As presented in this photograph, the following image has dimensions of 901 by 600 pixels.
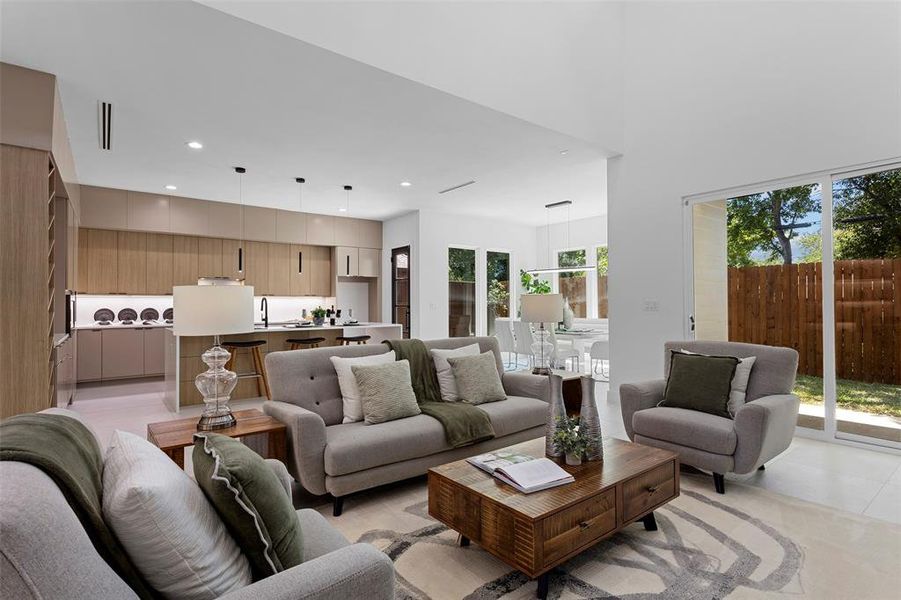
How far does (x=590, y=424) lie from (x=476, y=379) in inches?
48.8

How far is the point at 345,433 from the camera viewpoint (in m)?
2.75

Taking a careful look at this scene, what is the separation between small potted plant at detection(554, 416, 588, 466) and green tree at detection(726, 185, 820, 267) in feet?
10.7

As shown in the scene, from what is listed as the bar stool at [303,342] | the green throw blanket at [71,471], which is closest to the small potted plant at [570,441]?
the green throw blanket at [71,471]

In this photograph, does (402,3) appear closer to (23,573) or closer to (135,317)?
(23,573)

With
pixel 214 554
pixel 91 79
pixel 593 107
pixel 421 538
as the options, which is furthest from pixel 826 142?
pixel 91 79

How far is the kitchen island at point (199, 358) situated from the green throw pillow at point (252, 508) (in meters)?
3.81

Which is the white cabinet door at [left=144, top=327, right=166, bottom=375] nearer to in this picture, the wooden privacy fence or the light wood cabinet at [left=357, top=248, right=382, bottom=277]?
the light wood cabinet at [left=357, top=248, right=382, bottom=277]

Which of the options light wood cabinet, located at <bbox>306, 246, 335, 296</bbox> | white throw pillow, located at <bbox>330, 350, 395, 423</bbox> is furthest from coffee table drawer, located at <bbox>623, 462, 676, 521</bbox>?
light wood cabinet, located at <bbox>306, 246, 335, 296</bbox>

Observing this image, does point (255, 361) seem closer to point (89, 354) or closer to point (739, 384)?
point (89, 354)

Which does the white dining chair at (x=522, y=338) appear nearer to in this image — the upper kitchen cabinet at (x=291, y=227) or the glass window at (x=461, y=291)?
the glass window at (x=461, y=291)

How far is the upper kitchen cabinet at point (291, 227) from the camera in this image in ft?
26.4

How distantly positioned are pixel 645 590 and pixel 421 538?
103 cm

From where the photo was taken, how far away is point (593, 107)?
4.93 m

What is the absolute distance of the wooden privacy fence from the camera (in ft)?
12.4
